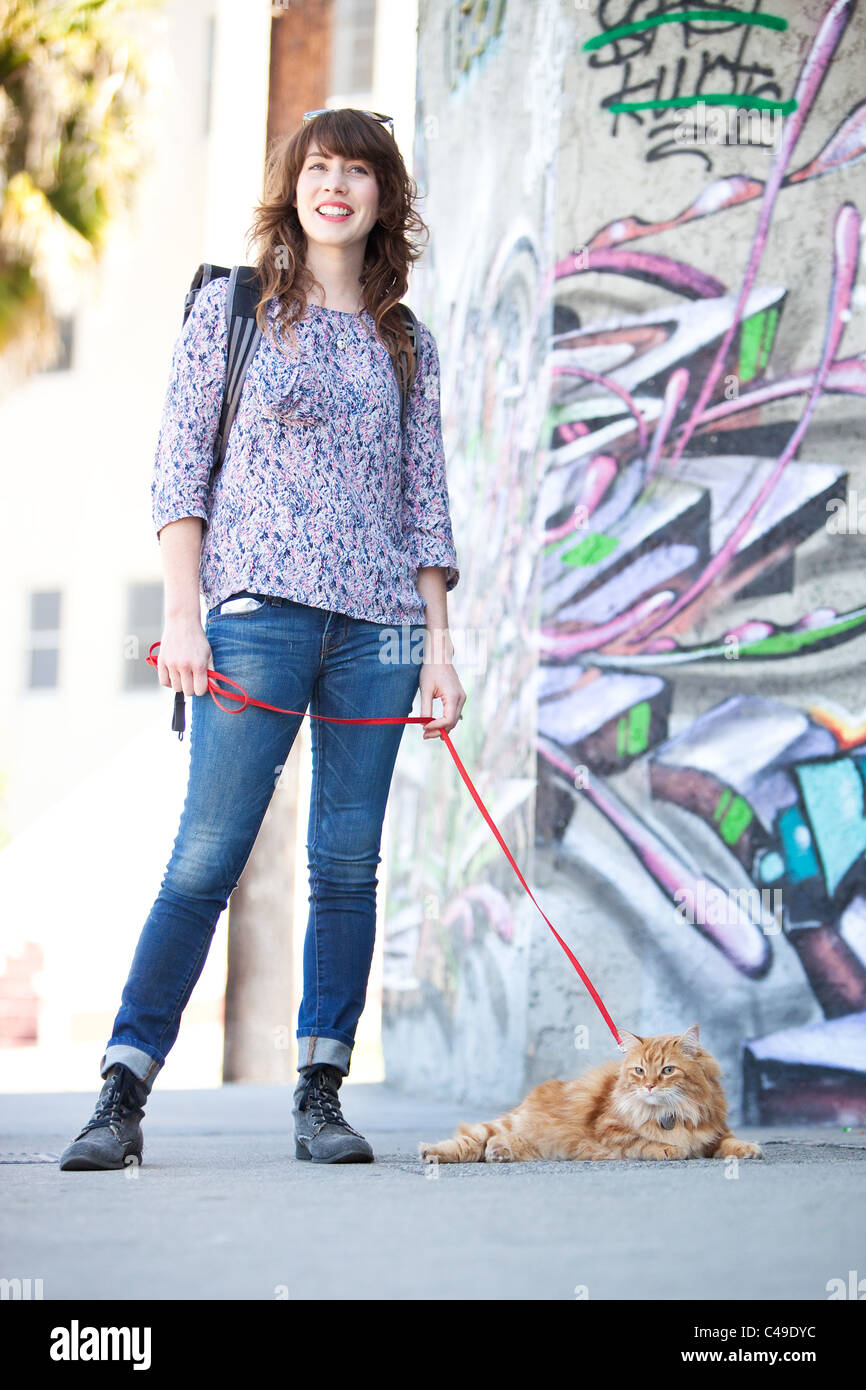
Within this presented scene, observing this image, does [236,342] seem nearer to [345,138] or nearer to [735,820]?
[345,138]

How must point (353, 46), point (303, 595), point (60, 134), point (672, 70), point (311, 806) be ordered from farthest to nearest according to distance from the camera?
point (353, 46), point (60, 134), point (672, 70), point (311, 806), point (303, 595)

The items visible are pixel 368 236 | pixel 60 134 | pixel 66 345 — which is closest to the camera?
pixel 368 236

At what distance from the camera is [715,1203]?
2568mm

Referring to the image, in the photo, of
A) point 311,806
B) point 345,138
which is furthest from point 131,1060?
point 345,138

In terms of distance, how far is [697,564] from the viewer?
5078mm

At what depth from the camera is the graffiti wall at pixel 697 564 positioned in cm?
489

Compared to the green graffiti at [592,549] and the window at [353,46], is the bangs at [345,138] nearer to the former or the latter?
the green graffiti at [592,549]

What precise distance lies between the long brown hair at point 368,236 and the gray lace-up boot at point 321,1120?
1552 mm

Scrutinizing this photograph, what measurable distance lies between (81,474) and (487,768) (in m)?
11.4

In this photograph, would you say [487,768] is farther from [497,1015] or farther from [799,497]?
[799,497]

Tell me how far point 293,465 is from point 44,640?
14.0m

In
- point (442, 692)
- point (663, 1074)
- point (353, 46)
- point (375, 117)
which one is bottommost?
point (663, 1074)

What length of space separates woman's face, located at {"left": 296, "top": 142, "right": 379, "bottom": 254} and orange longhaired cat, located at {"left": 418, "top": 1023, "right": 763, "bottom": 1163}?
1883mm
